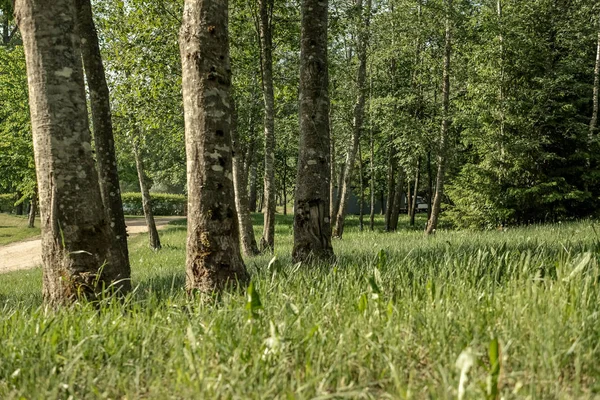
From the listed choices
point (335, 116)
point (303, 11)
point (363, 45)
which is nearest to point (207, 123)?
point (303, 11)

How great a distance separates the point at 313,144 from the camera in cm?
635

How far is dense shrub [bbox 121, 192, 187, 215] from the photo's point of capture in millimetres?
49344

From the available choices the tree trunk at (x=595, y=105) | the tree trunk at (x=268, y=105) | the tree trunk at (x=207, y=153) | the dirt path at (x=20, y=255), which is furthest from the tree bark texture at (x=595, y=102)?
A: the dirt path at (x=20, y=255)

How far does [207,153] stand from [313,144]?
2298 millimetres

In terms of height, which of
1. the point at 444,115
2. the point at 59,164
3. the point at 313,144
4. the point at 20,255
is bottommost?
the point at 20,255

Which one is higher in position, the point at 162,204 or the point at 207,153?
the point at 207,153

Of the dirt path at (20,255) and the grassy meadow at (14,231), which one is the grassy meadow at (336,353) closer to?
the dirt path at (20,255)

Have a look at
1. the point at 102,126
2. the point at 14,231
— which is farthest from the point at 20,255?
the point at 102,126

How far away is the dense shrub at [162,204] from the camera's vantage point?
162ft

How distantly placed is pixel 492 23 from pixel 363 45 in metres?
5.01

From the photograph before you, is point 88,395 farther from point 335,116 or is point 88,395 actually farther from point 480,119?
point 335,116

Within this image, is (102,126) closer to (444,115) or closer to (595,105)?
(444,115)

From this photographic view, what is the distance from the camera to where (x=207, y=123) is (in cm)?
434

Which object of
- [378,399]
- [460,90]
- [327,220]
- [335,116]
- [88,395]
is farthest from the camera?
[335,116]
